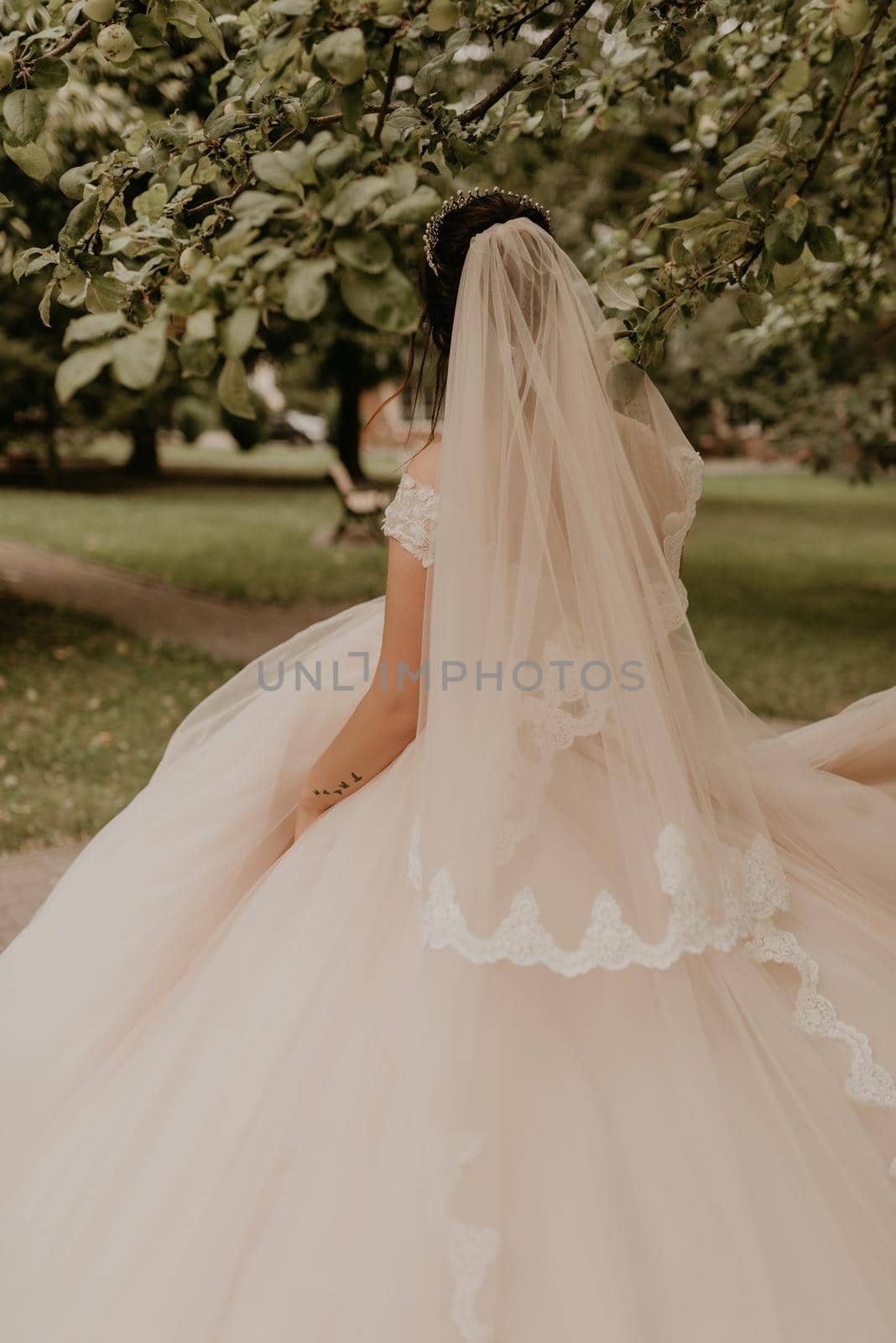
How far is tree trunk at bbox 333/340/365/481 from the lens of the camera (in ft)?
78.5

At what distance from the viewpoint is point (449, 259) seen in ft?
7.78

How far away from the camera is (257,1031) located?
7.27 ft

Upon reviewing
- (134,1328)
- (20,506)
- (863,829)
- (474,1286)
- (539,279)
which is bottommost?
(20,506)

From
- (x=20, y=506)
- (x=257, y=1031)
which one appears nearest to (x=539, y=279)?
(x=257, y=1031)

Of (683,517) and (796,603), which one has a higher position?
(683,517)

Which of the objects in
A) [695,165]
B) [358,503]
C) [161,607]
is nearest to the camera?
[695,165]

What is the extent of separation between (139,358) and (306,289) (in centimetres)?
24

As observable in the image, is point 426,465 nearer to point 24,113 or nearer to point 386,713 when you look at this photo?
point 386,713

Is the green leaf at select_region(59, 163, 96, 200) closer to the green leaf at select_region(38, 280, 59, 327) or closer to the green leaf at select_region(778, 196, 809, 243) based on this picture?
the green leaf at select_region(38, 280, 59, 327)

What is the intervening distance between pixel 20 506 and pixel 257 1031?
20311 mm

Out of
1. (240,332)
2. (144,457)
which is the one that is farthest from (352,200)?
(144,457)

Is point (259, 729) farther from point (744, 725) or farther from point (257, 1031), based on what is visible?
point (744, 725)

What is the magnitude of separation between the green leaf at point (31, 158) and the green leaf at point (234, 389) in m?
0.73

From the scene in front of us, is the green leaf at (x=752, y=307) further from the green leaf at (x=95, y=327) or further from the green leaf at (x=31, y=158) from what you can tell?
the green leaf at (x=95, y=327)
